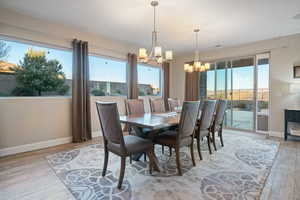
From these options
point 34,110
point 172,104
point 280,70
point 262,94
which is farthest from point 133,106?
point 280,70

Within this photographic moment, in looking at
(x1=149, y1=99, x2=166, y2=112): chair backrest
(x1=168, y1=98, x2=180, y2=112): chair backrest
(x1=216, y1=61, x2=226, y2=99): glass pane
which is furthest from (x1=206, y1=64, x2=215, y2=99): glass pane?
(x1=149, y1=99, x2=166, y2=112): chair backrest

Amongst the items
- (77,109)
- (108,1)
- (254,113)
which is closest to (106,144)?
(77,109)

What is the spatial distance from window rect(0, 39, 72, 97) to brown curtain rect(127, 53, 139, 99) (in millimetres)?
1628

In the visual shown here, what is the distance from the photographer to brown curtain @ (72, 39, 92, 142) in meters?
3.71

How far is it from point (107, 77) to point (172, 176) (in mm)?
3331

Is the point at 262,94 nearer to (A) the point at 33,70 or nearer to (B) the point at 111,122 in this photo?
(B) the point at 111,122

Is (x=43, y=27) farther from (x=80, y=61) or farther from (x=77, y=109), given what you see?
(x=77, y=109)

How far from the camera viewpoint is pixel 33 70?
338cm

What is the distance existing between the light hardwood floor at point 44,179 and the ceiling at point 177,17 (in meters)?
2.58

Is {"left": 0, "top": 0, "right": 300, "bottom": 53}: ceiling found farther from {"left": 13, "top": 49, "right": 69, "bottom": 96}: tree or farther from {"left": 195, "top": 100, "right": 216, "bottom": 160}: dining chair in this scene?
{"left": 195, "top": 100, "right": 216, "bottom": 160}: dining chair

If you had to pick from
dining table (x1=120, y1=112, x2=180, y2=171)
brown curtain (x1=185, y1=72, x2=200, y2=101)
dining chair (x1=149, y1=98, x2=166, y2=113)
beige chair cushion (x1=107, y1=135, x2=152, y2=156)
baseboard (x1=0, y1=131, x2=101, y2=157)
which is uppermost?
brown curtain (x1=185, y1=72, x2=200, y2=101)

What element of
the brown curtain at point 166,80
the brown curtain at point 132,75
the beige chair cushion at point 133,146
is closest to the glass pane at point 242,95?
the brown curtain at point 166,80

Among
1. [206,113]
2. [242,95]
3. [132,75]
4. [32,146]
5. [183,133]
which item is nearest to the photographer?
[183,133]

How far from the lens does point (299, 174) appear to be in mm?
2246
